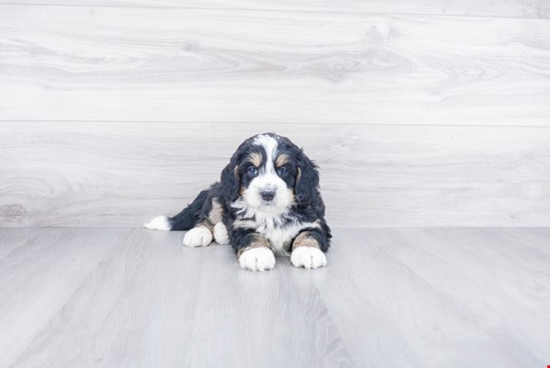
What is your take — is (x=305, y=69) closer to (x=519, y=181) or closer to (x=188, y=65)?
(x=188, y=65)

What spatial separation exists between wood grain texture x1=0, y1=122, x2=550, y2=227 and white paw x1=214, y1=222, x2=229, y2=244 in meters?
0.36

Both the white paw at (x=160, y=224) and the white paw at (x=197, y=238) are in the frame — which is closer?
the white paw at (x=197, y=238)

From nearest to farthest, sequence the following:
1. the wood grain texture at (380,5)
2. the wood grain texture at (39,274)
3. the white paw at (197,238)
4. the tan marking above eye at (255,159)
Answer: the wood grain texture at (39,274) < the tan marking above eye at (255,159) < the white paw at (197,238) < the wood grain texture at (380,5)

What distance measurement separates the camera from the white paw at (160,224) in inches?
95.3

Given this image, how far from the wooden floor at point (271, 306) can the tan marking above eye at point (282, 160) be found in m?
0.34

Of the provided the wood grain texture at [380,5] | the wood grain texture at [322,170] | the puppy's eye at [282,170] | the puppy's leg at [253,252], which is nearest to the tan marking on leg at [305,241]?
the puppy's leg at [253,252]

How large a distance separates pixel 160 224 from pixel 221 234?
370mm

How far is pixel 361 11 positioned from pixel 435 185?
2.83 feet

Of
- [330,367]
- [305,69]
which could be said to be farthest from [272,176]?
[330,367]

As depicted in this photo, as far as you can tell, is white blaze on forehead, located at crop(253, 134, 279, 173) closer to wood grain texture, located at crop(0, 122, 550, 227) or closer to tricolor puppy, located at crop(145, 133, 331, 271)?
tricolor puppy, located at crop(145, 133, 331, 271)

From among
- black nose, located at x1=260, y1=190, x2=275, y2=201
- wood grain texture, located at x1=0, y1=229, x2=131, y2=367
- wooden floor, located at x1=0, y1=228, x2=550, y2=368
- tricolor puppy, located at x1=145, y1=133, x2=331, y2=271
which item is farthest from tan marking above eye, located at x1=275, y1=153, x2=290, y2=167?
wood grain texture, located at x1=0, y1=229, x2=131, y2=367

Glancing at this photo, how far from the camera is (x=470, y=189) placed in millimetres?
2604

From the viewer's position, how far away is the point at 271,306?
4.83 feet

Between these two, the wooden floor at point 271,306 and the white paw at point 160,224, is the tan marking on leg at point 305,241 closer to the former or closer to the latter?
the wooden floor at point 271,306
